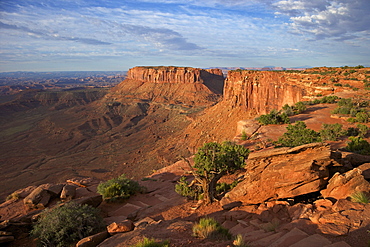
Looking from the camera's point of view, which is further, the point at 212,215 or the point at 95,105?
the point at 95,105

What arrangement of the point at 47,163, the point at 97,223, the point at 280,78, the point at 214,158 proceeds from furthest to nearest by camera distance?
the point at 47,163 → the point at 280,78 → the point at 214,158 → the point at 97,223

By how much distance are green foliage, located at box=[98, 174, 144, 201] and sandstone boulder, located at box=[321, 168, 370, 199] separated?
10111mm

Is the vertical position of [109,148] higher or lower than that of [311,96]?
lower

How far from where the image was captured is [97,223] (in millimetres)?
8766

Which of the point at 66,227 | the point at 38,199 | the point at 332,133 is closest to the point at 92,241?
the point at 66,227

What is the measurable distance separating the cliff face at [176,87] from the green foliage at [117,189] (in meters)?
71.0

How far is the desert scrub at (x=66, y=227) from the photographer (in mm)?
7988

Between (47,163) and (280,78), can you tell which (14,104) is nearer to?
(47,163)

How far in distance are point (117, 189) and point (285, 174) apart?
9359 millimetres

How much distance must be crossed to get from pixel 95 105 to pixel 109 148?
1844 inches

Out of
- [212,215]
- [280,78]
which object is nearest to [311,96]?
[280,78]

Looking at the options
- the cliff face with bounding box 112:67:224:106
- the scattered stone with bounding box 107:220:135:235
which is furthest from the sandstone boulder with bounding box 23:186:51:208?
the cliff face with bounding box 112:67:224:106

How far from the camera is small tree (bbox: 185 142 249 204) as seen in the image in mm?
9500

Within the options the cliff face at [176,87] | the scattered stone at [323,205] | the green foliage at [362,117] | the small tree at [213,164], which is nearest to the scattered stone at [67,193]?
the small tree at [213,164]
